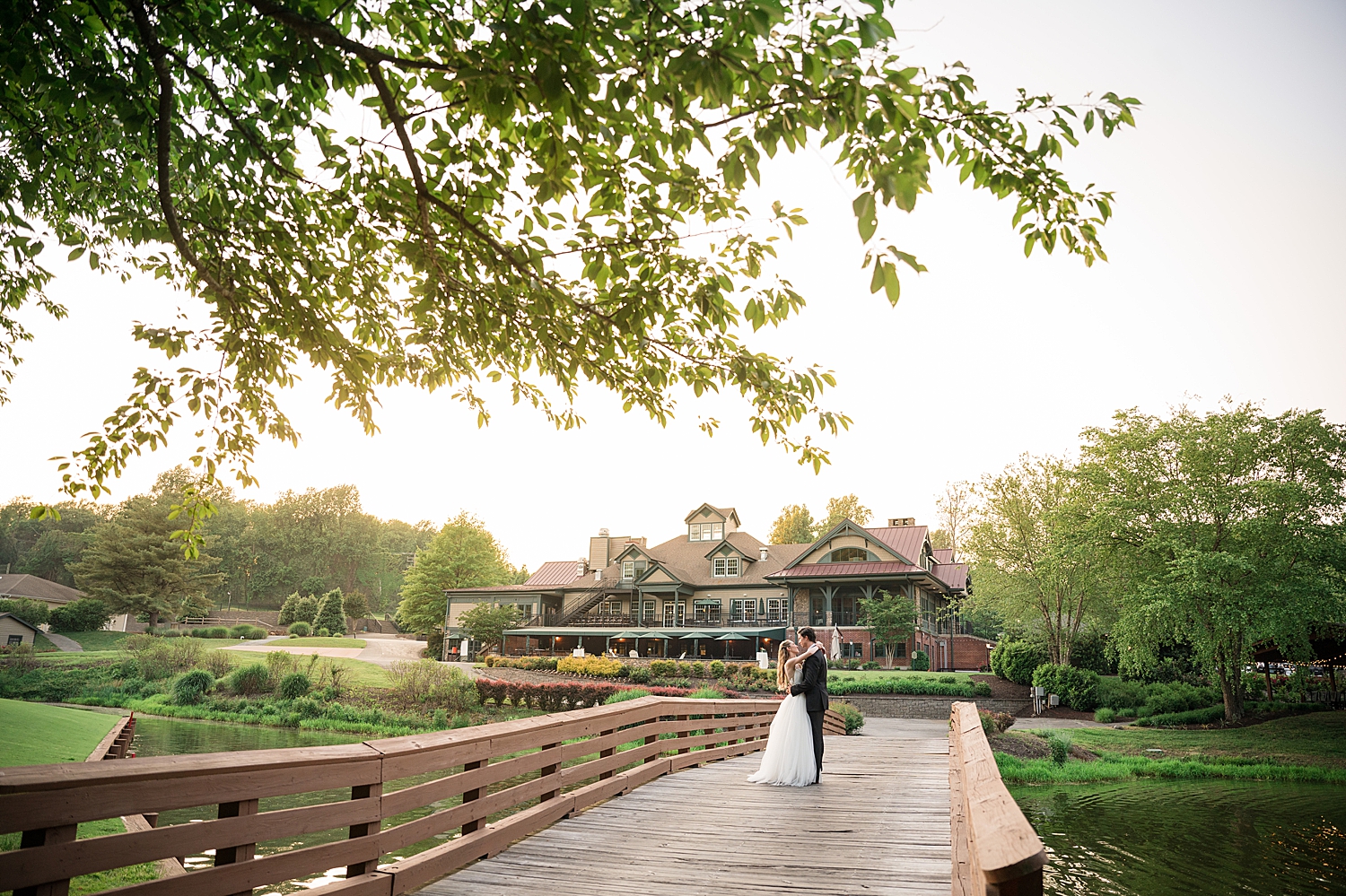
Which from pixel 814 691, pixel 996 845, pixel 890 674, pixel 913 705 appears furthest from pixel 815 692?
pixel 890 674

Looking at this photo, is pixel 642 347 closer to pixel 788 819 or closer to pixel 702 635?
pixel 788 819

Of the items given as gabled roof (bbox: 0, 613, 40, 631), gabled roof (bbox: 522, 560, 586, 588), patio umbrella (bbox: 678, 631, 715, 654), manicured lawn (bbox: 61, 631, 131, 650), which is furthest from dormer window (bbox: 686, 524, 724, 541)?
gabled roof (bbox: 0, 613, 40, 631)

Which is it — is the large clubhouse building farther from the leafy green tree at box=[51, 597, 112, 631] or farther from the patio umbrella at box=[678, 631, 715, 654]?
the leafy green tree at box=[51, 597, 112, 631]

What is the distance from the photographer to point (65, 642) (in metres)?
50.6

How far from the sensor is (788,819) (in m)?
8.41

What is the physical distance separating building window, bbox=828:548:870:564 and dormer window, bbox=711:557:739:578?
7.05 metres

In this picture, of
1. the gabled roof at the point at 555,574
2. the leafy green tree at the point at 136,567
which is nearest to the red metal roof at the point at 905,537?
the gabled roof at the point at 555,574

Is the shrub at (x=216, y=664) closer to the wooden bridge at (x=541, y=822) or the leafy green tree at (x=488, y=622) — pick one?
the leafy green tree at (x=488, y=622)

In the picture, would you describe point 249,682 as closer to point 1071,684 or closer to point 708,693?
point 708,693

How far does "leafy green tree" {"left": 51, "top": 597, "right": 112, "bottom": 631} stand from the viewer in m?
53.9

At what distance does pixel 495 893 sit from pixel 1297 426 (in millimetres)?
34458

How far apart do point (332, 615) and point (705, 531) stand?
33143mm

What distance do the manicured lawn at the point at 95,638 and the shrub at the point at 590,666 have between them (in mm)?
31998

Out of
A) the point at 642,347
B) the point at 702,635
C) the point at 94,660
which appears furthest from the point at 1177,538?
the point at 94,660
